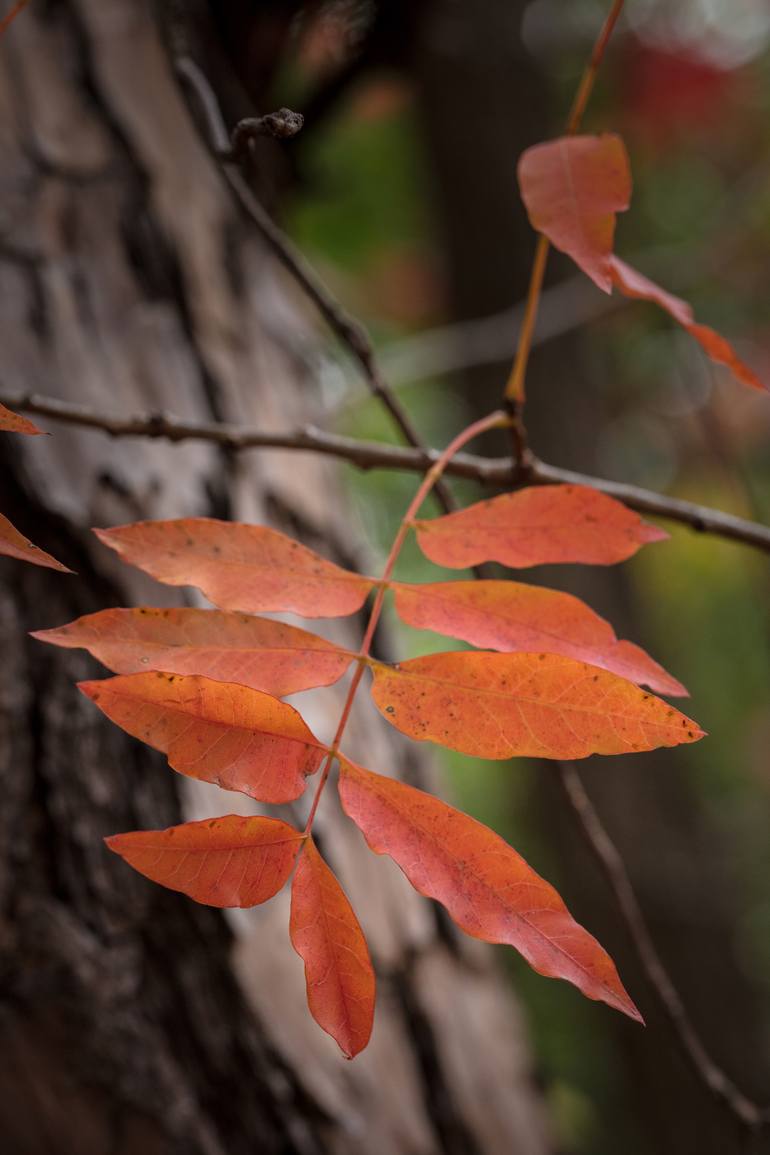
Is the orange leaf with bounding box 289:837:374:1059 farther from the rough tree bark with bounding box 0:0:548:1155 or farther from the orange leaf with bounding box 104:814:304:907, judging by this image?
the rough tree bark with bounding box 0:0:548:1155

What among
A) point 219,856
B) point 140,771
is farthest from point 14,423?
point 140,771

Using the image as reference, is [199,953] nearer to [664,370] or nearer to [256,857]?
[256,857]

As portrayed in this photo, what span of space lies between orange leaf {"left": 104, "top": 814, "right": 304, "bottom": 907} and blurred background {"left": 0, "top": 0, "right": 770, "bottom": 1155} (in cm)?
37

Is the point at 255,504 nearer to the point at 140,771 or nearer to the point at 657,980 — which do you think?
the point at 140,771

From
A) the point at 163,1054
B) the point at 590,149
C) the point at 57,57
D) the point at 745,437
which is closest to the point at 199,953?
the point at 163,1054

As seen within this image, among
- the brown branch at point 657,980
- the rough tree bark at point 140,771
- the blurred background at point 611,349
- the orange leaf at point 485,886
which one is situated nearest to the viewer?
the orange leaf at point 485,886

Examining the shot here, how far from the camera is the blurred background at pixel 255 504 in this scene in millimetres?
683

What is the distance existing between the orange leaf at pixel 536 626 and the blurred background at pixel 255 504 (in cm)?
37

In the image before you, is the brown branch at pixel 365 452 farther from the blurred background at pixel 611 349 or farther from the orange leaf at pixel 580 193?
the blurred background at pixel 611 349

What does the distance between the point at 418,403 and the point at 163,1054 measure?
2289mm

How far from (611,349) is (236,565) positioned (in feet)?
8.48

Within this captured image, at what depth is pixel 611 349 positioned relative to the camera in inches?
109

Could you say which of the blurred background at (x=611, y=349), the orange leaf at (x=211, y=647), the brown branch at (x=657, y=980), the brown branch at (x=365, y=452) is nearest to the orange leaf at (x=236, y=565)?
the orange leaf at (x=211, y=647)

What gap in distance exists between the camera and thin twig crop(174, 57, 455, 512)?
51 cm
